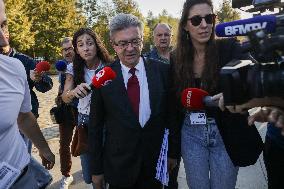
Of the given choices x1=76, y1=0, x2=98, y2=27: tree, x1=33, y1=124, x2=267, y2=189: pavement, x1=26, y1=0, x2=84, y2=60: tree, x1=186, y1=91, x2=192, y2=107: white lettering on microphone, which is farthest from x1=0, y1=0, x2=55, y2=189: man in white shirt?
x1=76, y1=0, x2=98, y2=27: tree

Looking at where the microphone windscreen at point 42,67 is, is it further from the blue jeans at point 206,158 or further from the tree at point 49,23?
the tree at point 49,23

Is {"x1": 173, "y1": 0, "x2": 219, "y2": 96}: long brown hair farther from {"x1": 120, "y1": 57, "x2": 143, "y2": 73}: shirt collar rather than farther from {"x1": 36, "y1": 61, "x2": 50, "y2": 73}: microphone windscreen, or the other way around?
{"x1": 36, "y1": 61, "x2": 50, "y2": 73}: microphone windscreen

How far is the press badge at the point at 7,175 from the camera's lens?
194 centimetres

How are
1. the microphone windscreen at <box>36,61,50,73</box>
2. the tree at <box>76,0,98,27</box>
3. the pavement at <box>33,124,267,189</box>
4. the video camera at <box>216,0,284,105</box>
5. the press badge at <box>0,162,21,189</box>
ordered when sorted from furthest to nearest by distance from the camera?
the tree at <box>76,0,98,27</box> → the pavement at <box>33,124,267,189</box> → the microphone windscreen at <box>36,61,50,73</box> → the press badge at <box>0,162,21,189</box> → the video camera at <box>216,0,284,105</box>

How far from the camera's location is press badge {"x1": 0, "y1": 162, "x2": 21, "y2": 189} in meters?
1.94

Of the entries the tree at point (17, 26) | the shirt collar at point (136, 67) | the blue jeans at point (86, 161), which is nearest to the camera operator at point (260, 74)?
the shirt collar at point (136, 67)

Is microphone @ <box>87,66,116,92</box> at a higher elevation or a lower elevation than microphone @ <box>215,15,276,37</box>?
lower

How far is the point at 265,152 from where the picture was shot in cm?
263

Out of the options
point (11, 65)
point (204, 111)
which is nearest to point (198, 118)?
point (204, 111)

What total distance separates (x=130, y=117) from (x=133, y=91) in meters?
0.20

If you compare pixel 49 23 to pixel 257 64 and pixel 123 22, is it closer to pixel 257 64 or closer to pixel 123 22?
pixel 123 22

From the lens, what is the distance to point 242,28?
1.42 m

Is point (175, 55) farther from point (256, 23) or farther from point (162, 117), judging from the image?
point (256, 23)

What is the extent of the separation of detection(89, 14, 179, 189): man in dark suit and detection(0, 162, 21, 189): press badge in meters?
0.73
